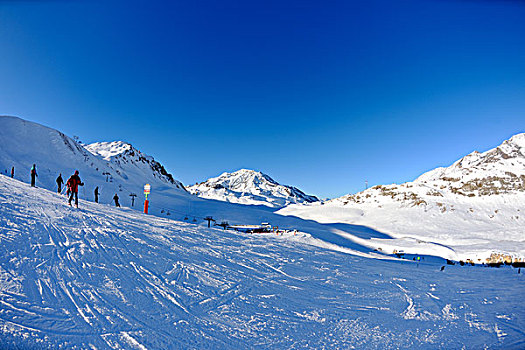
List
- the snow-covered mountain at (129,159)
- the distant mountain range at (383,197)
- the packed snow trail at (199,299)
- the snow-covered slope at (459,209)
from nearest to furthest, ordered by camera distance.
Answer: the packed snow trail at (199,299), the distant mountain range at (383,197), the snow-covered slope at (459,209), the snow-covered mountain at (129,159)

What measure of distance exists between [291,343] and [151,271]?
14.3ft

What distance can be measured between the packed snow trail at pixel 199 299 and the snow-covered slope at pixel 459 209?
23.0 metres

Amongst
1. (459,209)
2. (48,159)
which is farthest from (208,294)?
(459,209)

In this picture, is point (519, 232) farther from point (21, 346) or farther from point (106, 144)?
point (106, 144)

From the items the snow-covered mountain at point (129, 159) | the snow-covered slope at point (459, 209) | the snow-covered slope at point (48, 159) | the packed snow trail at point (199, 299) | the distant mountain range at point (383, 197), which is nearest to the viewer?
the packed snow trail at point (199, 299)

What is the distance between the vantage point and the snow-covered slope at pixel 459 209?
36250 millimetres

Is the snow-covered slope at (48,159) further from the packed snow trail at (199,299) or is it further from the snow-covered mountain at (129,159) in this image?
the packed snow trail at (199,299)

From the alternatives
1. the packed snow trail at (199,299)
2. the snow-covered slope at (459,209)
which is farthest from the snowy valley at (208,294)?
the snow-covered slope at (459,209)

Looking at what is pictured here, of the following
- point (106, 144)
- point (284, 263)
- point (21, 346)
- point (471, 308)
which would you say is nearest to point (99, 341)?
point (21, 346)

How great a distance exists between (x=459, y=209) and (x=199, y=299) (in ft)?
201

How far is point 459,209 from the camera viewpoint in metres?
53.0

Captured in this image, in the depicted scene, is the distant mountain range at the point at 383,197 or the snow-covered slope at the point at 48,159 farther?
the distant mountain range at the point at 383,197

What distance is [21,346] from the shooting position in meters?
3.75

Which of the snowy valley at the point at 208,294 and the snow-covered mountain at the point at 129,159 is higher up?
the snow-covered mountain at the point at 129,159
